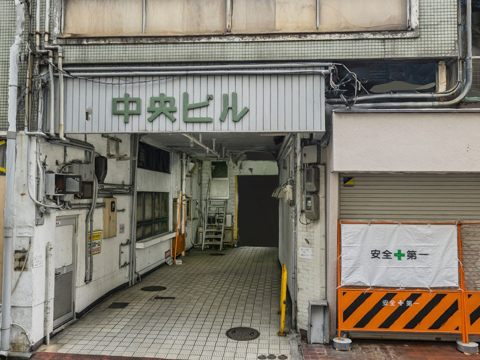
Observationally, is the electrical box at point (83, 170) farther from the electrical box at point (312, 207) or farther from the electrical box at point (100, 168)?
the electrical box at point (312, 207)

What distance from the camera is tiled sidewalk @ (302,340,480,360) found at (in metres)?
5.89

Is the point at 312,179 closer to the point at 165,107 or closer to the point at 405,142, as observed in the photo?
the point at 405,142

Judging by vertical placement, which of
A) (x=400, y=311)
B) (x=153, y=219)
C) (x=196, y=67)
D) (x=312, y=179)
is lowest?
(x=400, y=311)

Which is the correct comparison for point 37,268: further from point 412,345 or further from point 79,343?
point 412,345

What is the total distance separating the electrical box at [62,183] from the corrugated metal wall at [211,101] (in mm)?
845

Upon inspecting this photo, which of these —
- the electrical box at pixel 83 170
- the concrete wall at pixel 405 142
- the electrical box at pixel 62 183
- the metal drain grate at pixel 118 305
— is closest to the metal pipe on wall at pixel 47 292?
the electrical box at pixel 62 183

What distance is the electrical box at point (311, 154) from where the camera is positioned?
22.2 ft

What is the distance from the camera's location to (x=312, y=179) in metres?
6.69

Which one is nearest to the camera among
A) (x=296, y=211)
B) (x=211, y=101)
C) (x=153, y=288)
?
(x=211, y=101)

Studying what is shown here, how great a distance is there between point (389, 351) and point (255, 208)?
1259 centimetres

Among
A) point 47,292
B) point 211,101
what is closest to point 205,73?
point 211,101

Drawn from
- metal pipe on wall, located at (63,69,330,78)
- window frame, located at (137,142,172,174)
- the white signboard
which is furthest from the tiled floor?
metal pipe on wall, located at (63,69,330,78)

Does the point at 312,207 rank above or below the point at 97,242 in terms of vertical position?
above

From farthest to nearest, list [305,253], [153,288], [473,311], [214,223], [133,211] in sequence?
1. [214,223]
2. [133,211]
3. [153,288]
4. [305,253]
5. [473,311]
